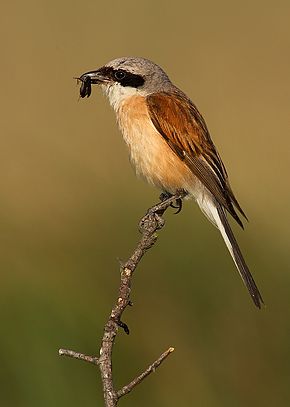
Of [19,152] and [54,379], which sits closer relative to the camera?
[54,379]

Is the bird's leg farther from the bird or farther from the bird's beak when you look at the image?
the bird's beak

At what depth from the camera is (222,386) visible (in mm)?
3402

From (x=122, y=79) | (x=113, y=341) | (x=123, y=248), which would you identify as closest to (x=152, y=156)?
(x=122, y=79)

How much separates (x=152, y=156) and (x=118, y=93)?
329mm

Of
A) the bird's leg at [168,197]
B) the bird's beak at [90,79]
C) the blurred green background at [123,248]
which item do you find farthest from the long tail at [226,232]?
the bird's beak at [90,79]

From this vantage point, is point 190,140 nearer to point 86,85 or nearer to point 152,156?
point 152,156

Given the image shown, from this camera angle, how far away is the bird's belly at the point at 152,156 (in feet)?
11.4

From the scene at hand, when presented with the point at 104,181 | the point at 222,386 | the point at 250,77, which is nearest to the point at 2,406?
the point at 222,386

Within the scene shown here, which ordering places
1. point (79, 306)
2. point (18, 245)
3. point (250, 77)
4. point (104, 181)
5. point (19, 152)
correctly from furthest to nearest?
point (250, 77)
point (19, 152)
point (104, 181)
point (18, 245)
point (79, 306)

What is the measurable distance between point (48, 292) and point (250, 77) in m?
3.36

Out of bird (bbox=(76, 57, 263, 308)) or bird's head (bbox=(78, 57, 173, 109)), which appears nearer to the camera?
bird (bbox=(76, 57, 263, 308))

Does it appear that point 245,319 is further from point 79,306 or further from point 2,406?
point 2,406

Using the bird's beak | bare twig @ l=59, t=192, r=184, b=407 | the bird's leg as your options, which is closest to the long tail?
the bird's leg

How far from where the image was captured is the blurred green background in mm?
3289
